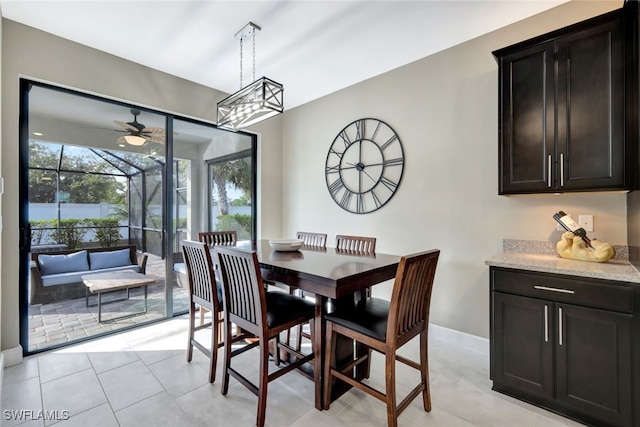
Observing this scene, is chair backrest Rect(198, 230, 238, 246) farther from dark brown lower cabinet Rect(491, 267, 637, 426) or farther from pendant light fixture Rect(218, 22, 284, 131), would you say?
dark brown lower cabinet Rect(491, 267, 637, 426)

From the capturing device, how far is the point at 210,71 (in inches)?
129

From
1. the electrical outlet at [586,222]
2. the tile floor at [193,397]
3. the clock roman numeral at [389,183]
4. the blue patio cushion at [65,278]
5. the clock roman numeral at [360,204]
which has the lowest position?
the tile floor at [193,397]

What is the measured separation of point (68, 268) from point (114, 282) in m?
0.41

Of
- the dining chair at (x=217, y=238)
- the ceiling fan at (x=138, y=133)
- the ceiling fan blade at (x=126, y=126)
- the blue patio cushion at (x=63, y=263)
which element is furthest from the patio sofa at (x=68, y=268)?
the ceiling fan blade at (x=126, y=126)

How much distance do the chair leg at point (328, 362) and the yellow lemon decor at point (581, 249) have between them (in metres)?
1.72

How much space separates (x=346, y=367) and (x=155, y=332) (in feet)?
7.16

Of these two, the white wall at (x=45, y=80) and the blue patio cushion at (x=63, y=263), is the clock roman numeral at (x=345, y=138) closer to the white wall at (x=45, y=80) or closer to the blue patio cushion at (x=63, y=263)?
the white wall at (x=45, y=80)

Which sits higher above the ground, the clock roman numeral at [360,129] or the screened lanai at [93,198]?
the clock roman numeral at [360,129]

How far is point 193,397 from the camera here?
196 cm

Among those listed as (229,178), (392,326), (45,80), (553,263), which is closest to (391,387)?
(392,326)

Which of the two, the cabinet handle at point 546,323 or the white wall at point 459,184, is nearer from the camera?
the cabinet handle at point 546,323

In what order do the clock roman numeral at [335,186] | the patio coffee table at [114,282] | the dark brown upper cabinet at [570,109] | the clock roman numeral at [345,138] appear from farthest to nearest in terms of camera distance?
1. the clock roman numeral at [335,186]
2. the clock roman numeral at [345,138]
3. the patio coffee table at [114,282]
4. the dark brown upper cabinet at [570,109]

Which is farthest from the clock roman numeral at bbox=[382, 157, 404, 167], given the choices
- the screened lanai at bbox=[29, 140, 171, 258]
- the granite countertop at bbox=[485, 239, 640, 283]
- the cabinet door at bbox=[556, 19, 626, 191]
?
the screened lanai at bbox=[29, 140, 171, 258]

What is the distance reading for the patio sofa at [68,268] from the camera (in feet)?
8.54
